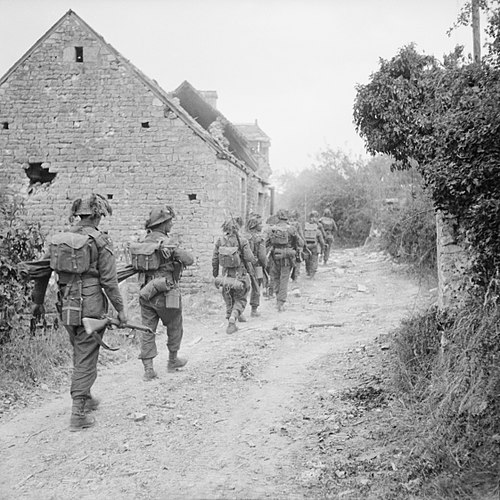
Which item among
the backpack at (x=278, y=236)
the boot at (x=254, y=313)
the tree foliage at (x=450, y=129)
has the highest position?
the tree foliage at (x=450, y=129)

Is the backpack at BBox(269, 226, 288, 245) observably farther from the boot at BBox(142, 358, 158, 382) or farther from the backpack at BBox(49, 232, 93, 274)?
the backpack at BBox(49, 232, 93, 274)

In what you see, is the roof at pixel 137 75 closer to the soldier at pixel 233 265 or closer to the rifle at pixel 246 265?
the rifle at pixel 246 265

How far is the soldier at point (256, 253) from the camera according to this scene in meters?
10.4

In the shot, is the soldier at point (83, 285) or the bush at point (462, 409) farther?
the soldier at point (83, 285)

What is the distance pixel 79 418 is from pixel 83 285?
1190 mm

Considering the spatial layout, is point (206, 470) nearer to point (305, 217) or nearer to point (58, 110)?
point (58, 110)

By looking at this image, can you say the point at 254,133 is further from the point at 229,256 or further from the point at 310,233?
the point at 229,256

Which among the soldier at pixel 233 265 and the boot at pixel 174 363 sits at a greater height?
the soldier at pixel 233 265

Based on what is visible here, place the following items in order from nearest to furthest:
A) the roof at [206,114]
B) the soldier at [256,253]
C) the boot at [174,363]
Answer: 1. the boot at [174,363]
2. the soldier at [256,253]
3. the roof at [206,114]

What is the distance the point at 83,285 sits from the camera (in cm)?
530

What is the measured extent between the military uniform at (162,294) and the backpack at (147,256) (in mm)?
47

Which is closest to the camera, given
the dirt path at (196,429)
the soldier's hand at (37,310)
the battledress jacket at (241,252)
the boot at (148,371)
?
the dirt path at (196,429)

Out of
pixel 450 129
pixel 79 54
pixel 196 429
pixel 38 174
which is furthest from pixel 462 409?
pixel 79 54

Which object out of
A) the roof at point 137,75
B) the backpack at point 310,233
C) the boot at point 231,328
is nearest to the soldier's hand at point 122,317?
the boot at point 231,328
